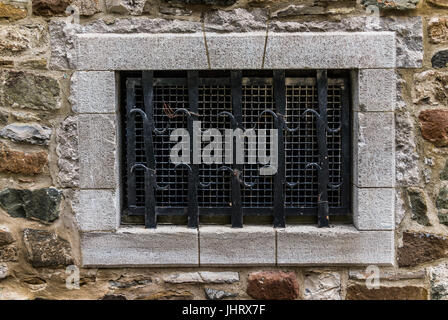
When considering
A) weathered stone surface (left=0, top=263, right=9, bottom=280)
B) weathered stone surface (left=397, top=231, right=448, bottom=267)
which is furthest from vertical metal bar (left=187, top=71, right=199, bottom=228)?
weathered stone surface (left=397, top=231, right=448, bottom=267)

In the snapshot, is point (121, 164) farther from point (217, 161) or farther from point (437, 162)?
point (437, 162)

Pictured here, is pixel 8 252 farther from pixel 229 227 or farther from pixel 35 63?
pixel 229 227

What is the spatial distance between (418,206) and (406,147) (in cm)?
35

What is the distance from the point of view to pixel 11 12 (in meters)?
2.49

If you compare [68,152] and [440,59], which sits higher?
[440,59]

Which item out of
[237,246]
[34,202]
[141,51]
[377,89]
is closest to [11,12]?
[141,51]

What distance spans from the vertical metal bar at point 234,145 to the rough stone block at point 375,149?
0.68 metres

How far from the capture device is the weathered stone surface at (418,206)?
2514 mm

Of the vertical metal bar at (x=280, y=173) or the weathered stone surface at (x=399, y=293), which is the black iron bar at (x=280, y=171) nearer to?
the vertical metal bar at (x=280, y=173)

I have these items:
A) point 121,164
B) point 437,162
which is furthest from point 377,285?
point 121,164

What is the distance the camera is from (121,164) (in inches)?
105

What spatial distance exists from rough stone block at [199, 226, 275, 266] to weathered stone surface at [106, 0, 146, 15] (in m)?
1.31
